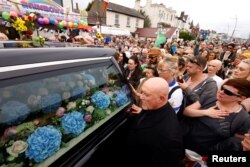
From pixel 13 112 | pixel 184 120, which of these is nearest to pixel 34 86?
pixel 13 112

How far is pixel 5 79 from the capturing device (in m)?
1.01

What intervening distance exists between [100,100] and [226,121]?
138cm

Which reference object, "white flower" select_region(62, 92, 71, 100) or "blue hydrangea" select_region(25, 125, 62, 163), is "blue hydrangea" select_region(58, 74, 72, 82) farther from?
"blue hydrangea" select_region(25, 125, 62, 163)

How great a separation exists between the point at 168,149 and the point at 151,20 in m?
55.4

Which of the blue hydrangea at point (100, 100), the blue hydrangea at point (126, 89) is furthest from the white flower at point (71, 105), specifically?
the blue hydrangea at point (126, 89)

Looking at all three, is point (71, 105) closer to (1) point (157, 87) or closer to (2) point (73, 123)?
(2) point (73, 123)

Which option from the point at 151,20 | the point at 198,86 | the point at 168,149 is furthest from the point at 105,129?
the point at 151,20

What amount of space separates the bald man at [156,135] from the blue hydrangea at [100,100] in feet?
1.26

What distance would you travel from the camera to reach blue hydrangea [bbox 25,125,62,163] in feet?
3.84

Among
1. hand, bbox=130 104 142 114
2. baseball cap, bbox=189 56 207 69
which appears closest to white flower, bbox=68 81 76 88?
hand, bbox=130 104 142 114

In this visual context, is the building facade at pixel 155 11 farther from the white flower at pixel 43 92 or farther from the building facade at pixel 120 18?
the white flower at pixel 43 92

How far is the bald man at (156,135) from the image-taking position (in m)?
1.63

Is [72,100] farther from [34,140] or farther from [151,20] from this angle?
[151,20]

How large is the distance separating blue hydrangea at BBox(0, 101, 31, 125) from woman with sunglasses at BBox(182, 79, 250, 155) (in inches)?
74.1
